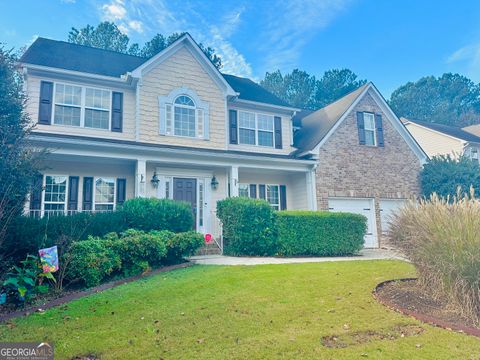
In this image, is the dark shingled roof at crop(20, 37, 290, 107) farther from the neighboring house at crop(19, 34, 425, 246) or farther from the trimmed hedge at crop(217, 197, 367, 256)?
the trimmed hedge at crop(217, 197, 367, 256)

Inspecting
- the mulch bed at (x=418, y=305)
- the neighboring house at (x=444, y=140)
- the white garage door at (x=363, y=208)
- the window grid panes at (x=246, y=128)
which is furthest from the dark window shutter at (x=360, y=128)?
the mulch bed at (x=418, y=305)

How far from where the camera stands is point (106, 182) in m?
11.8

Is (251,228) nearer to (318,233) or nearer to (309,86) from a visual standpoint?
(318,233)

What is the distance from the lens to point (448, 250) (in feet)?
15.6

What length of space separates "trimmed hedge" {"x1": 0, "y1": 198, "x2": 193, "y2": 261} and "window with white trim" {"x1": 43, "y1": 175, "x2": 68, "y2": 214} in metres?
3.49

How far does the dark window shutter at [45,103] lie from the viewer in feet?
36.2

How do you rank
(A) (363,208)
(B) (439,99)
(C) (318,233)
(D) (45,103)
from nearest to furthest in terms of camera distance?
(C) (318,233) → (D) (45,103) → (A) (363,208) → (B) (439,99)

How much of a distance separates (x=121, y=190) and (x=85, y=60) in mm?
5638

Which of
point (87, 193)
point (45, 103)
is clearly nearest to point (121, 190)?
point (87, 193)

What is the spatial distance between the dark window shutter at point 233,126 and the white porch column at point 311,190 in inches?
140

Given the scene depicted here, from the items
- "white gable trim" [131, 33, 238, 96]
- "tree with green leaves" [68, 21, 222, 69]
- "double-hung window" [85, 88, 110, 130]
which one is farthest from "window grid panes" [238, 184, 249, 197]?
"tree with green leaves" [68, 21, 222, 69]

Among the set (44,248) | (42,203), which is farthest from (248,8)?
(44,248)

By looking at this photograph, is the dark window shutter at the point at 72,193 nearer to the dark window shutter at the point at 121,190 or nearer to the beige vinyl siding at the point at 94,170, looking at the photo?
the beige vinyl siding at the point at 94,170

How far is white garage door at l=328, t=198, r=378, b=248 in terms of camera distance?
1455 centimetres
